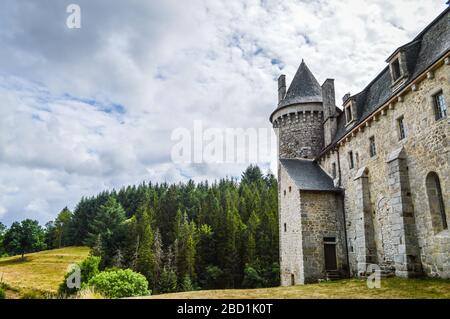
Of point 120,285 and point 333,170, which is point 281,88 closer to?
point 333,170

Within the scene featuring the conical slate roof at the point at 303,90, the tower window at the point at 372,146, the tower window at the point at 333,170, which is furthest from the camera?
the conical slate roof at the point at 303,90

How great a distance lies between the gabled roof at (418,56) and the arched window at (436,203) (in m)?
4.36

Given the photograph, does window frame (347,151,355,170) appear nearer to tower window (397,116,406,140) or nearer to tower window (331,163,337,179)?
tower window (331,163,337,179)

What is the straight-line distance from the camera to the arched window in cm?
1266

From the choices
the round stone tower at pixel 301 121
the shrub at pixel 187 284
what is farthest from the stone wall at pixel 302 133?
the shrub at pixel 187 284

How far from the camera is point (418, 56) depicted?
15039 mm

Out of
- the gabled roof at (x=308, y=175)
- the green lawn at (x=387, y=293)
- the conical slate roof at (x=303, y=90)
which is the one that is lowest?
the green lawn at (x=387, y=293)

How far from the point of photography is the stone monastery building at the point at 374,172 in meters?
12.9

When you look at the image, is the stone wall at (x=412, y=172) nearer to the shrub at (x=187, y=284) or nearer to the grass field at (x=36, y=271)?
the shrub at (x=187, y=284)

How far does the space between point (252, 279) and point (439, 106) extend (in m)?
40.4

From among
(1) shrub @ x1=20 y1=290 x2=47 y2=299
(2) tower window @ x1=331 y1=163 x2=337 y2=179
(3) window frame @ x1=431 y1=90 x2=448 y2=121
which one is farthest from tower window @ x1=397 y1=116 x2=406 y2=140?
(1) shrub @ x1=20 y1=290 x2=47 y2=299

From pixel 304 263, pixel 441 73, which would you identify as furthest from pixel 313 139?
pixel 441 73
